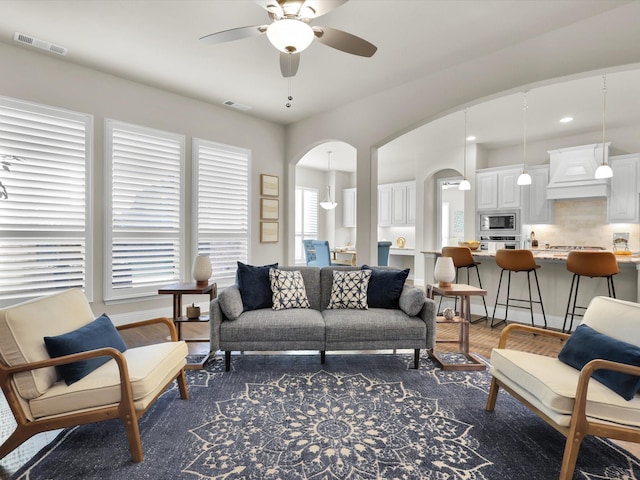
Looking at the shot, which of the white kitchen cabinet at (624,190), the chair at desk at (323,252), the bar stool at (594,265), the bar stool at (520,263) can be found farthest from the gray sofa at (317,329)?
the white kitchen cabinet at (624,190)

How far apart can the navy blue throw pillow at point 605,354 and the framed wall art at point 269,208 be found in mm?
4430

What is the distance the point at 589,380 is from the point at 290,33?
2.52 meters

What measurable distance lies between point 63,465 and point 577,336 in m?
2.94

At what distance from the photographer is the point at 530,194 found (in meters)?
6.71

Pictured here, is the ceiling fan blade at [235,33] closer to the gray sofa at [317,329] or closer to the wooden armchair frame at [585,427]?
the gray sofa at [317,329]

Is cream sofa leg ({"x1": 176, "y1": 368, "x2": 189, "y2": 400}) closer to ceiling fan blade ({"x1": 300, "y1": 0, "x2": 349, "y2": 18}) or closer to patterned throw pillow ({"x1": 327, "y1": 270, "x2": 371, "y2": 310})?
patterned throw pillow ({"x1": 327, "y1": 270, "x2": 371, "y2": 310})

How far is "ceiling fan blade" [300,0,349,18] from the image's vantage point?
6.83ft

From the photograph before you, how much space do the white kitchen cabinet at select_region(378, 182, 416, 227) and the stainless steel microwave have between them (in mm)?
1635

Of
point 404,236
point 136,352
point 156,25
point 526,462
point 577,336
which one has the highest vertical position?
point 156,25

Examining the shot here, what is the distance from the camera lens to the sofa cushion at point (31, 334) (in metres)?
1.72

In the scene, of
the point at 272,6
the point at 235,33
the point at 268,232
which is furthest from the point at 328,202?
the point at 272,6

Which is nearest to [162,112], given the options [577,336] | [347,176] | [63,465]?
[63,465]

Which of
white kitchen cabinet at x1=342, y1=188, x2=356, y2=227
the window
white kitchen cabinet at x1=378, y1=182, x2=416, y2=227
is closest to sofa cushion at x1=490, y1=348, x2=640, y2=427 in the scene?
white kitchen cabinet at x1=378, y1=182, x2=416, y2=227

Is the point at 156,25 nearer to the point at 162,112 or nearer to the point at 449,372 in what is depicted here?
the point at 162,112
